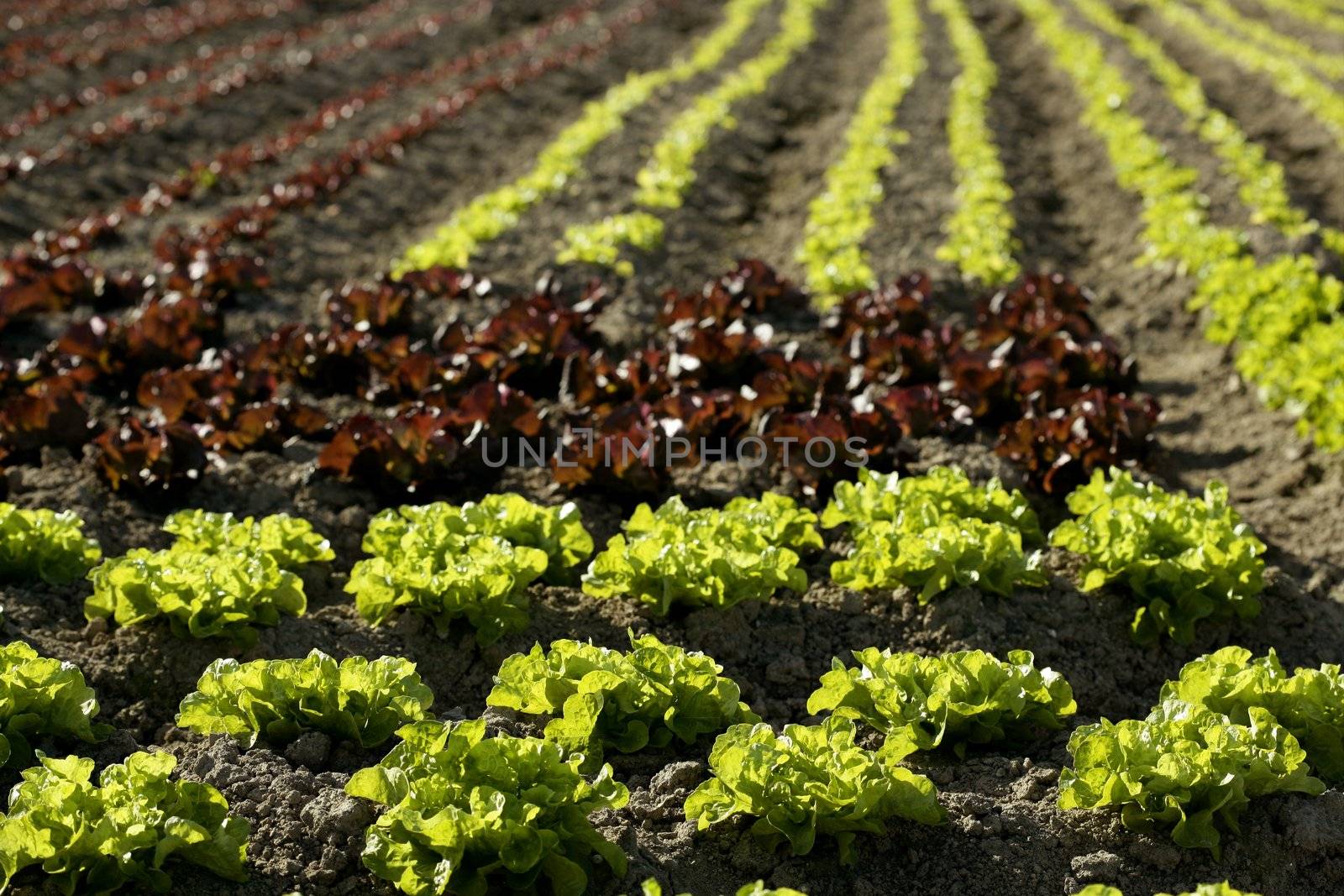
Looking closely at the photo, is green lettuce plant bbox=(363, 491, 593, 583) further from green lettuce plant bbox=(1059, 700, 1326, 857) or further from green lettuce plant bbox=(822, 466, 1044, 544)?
green lettuce plant bbox=(1059, 700, 1326, 857)

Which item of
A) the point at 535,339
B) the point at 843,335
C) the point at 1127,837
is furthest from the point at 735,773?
the point at 843,335

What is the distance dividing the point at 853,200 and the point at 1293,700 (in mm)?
8368

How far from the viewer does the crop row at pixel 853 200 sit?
383 inches

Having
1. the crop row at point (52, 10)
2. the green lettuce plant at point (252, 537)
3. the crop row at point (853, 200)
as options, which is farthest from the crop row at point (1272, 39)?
the crop row at point (52, 10)

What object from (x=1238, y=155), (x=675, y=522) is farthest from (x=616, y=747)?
(x=1238, y=155)

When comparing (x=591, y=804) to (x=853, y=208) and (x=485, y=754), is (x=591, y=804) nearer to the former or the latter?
(x=485, y=754)

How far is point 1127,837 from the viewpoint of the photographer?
394cm

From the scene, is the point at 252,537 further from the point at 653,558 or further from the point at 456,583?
the point at 653,558

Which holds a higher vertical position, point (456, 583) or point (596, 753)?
point (456, 583)

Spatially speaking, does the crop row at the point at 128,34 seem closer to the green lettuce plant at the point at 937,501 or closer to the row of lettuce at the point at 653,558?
the row of lettuce at the point at 653,558

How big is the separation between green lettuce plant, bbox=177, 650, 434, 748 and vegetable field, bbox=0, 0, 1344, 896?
0.02 metres

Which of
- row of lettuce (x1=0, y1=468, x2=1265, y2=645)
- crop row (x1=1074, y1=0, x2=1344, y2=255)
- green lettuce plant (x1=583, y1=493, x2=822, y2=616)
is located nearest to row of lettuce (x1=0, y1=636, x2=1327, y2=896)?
row of lettuce (x1=0, y1=468, x2=1265, y2=645)

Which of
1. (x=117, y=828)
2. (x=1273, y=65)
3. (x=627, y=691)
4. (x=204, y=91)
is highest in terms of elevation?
(x=117, y=828)

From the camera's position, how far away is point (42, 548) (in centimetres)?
523
